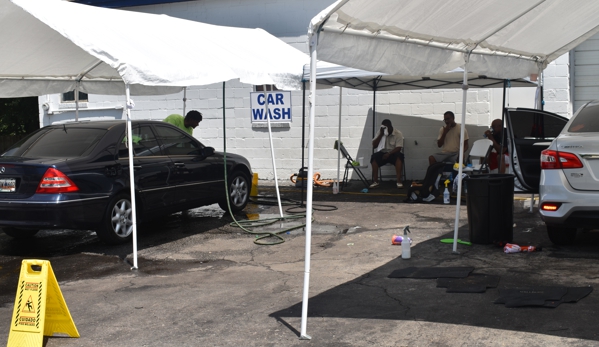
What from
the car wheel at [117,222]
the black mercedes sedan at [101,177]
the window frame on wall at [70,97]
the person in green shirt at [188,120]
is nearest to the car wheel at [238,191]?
the black mercedes sedan at [101,177]

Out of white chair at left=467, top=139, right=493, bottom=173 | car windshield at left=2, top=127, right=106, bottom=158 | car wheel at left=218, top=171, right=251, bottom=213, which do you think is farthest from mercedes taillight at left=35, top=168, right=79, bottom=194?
white chair at left=467, top=139, right=493, bottom=173

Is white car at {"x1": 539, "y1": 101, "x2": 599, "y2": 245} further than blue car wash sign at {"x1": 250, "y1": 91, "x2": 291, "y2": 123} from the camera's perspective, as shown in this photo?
No

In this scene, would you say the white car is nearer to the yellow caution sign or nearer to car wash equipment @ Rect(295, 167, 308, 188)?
the yellow caution sign

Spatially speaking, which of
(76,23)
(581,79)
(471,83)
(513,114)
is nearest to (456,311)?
(513,114)

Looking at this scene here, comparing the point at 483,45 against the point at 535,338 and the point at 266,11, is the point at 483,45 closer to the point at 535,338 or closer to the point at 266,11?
the point at 535,338

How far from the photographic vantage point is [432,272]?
6.86m

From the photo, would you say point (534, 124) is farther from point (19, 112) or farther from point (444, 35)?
point (19, 112)

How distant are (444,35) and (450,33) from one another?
7cm

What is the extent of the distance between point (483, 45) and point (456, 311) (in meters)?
3.27

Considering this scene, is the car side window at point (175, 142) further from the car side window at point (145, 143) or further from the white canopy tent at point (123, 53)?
the white canopy tent at point (123, 53)

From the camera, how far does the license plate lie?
8266mm

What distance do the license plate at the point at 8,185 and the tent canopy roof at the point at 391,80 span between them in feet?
15.1

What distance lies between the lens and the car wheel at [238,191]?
11172 mm

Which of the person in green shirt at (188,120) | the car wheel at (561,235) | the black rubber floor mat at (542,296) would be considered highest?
the person in green shirt at (188,120)
